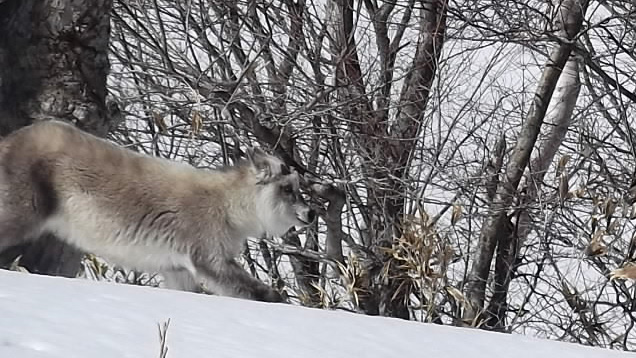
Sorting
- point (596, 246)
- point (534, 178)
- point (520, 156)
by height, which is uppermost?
point (520, 156)

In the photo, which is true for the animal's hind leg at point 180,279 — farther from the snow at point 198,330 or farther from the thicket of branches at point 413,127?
the snow at point 198,330

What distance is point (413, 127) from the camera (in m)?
10.3

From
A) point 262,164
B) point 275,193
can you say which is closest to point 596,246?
point 275,193

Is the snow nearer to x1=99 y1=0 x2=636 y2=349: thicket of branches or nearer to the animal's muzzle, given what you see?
the animal's muzzle

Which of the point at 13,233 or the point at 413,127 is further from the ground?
the point at 413,127

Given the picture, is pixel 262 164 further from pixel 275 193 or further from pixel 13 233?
pixel 13 233

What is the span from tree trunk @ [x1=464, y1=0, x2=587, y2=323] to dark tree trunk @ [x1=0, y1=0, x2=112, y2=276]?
13.1 ft

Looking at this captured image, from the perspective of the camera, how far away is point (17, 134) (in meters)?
6.61

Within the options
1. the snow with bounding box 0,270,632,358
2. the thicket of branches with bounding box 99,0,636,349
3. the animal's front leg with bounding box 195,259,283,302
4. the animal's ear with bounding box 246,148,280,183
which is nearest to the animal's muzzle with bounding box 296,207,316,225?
the animal's ear with bounding box 246,148,280,183

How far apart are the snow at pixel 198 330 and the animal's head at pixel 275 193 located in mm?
3107

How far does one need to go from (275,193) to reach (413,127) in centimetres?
312

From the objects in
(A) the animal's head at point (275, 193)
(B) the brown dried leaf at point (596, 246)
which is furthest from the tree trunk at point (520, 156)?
(A) the animal's head at point (275, 193)

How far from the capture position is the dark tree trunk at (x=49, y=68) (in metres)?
7.31

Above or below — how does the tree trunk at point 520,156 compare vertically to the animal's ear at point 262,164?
above
